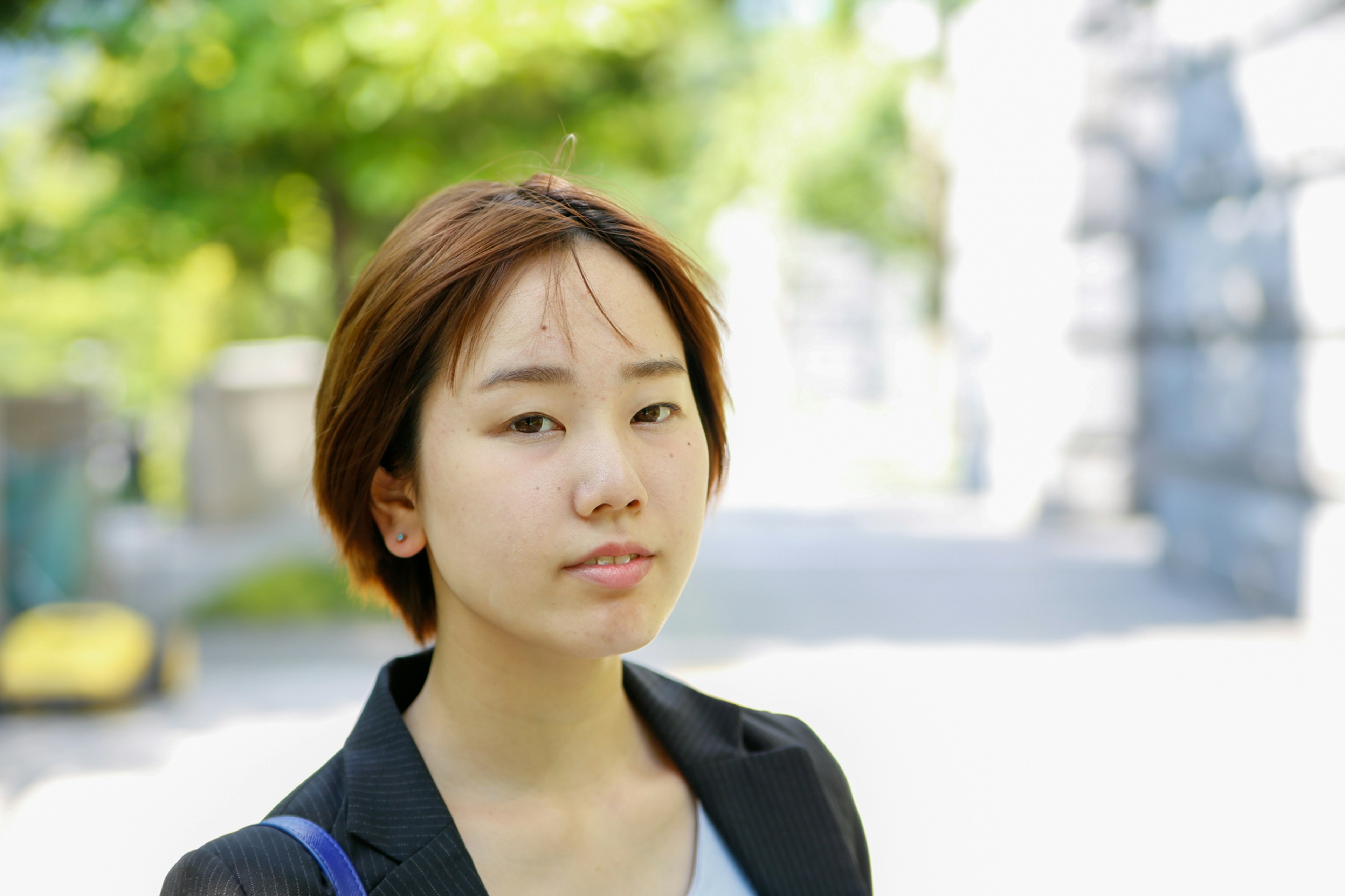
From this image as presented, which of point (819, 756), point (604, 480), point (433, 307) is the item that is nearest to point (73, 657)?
point (819, 756)

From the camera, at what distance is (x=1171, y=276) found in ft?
29.6

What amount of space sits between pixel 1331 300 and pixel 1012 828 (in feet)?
12.3

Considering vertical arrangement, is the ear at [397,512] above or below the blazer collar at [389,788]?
above

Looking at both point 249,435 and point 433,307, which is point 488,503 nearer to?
point 433,307

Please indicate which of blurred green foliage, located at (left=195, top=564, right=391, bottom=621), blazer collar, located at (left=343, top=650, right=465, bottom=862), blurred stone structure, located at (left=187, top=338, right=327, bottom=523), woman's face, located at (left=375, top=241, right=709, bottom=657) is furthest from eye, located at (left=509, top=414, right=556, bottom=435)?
blurred stone structure, located at (left=187, top=338, right=327, bottom=523)

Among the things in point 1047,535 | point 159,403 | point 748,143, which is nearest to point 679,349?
point 1047,535

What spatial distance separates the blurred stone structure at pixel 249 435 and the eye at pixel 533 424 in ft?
31.5

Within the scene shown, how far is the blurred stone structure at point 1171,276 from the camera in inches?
266

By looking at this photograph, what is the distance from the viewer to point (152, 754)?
5.56m

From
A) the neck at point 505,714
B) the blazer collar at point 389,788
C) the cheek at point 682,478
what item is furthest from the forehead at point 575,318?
the blazer collar at point 389,788

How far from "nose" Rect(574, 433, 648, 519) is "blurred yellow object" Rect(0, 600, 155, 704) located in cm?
562

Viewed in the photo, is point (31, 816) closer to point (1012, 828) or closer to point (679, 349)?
point (1012, 828)

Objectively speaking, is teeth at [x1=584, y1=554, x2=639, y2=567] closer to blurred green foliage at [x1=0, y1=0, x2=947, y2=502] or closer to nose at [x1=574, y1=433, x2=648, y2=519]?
nose at [x1=574, y1=433, x2=648, y2=519]

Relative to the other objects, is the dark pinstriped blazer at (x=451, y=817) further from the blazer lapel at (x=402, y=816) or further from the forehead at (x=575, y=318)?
the forehead at (x=575, y=318)
